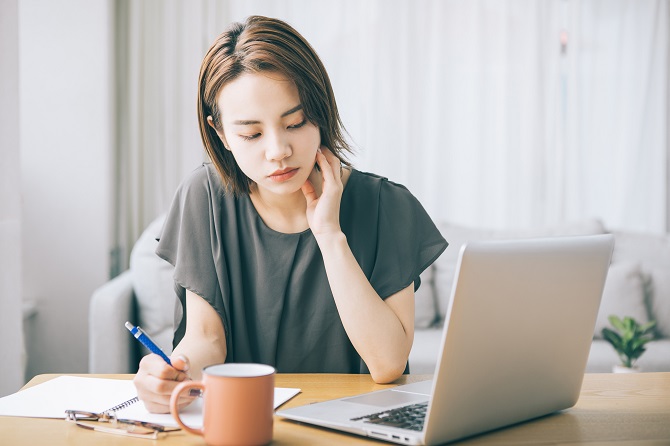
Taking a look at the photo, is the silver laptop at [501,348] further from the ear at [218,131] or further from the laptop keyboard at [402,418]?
the ear at [218,131]

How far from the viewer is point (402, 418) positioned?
86 cm

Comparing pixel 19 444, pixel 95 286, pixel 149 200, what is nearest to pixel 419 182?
pixel 149 200

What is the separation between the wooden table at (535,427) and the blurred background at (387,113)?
217 cm

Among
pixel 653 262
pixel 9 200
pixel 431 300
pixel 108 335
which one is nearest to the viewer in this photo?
pixel 9 200

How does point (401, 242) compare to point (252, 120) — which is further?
point (401, 242)

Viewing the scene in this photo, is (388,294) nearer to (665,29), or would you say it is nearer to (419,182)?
(419,182)

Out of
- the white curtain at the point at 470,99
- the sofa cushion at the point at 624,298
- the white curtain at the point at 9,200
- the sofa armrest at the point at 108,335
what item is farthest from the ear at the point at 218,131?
the white curtain at the point at 470,99

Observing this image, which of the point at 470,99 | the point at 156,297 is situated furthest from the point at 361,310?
the point at 470,99

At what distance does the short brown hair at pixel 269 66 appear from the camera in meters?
1.23

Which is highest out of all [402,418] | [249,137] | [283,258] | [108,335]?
[249,137]

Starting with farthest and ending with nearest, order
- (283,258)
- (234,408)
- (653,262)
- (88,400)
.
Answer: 1. (653,262)
2. (283,258)
3. (88,400)
4. (234,408)

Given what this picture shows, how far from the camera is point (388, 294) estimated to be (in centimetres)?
132

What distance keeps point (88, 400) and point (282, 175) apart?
47 centimetres

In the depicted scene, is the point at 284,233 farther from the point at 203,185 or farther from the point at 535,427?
the point at 535,427
